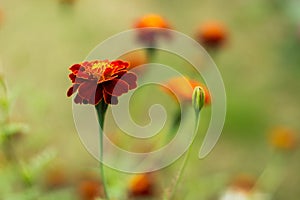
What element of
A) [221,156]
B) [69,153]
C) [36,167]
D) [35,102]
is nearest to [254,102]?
[221,156]

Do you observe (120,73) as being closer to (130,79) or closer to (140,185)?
(130,79)

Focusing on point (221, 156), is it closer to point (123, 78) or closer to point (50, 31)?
point (50, 31)

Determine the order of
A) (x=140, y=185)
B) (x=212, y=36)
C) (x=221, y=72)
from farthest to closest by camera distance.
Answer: (x=221, y=72) < (x=212, y=36) < (x=140, y=185)

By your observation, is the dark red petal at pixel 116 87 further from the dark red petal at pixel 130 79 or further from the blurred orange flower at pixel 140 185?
the blurred orange flower at pixel 140 185

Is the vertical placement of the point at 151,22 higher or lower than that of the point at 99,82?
higher

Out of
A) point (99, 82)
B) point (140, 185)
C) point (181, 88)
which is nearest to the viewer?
point (99, 82)

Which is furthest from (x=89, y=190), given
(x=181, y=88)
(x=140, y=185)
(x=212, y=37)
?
(x=212, y=37)

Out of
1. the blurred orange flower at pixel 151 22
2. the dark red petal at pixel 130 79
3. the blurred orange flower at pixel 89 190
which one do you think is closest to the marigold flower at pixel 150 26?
the blurred orange flower at pixel 151 22
